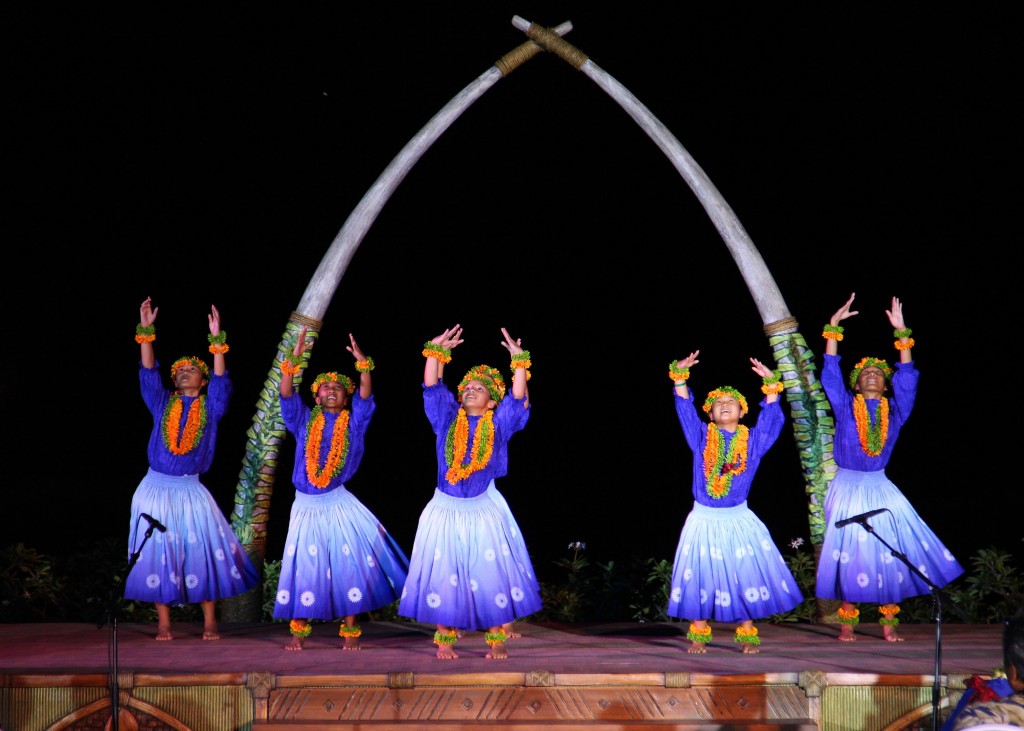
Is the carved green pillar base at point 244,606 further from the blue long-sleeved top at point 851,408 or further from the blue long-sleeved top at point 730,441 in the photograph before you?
the blue long-sleeved top at point 851,408

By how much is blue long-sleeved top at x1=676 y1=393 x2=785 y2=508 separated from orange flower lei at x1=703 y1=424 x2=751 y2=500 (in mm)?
18

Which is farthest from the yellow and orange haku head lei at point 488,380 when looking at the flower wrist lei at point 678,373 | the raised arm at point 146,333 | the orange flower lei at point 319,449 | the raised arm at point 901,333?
the raised arm at point 901,333

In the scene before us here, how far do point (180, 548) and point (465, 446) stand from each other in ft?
4.90

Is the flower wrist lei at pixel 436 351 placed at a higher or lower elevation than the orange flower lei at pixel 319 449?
higher

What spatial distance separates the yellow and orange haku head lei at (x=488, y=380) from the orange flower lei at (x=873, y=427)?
1.68 meters

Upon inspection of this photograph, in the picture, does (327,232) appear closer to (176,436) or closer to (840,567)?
(176,436)

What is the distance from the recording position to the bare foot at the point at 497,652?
15.6 ft

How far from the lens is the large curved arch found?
5574mm

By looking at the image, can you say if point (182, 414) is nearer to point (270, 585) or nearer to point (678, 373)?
point (270, 585)

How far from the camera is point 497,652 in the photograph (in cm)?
479

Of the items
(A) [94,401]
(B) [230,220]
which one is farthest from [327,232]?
(A) [94,401]

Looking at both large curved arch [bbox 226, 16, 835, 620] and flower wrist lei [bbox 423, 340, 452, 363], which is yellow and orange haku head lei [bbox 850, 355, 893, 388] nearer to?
large curved arch [bbox 226, 16, 835, 620]

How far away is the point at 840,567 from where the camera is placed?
517 cm

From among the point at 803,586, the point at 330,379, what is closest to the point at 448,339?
the point at 330,379
